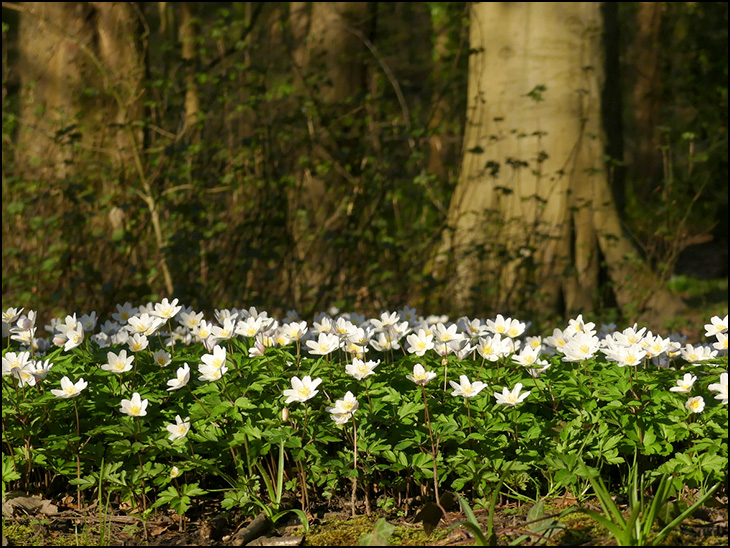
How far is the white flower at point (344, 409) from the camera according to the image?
2.69 meters

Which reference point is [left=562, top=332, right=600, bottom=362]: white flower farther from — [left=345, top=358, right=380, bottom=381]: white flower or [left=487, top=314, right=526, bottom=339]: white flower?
[left=345, top=358, right=380, bottom=381]: white flower

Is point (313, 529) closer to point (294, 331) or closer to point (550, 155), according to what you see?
point (294, 331)

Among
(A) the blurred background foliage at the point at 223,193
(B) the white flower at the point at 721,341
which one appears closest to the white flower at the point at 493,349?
(B) the white flower at the point at 721,341

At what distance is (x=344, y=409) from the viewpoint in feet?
8.88

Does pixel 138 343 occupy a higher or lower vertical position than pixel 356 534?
higher

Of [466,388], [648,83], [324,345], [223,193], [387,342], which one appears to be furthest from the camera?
[648,83]

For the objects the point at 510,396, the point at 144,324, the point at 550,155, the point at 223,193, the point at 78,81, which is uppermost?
the point at 78,81

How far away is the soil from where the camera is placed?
2551mm

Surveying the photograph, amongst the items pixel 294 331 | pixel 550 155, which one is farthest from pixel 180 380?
pixel 550 155

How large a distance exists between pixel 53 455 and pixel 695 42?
12331 millimetres

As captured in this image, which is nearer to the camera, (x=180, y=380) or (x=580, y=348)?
(x=180, y=380)

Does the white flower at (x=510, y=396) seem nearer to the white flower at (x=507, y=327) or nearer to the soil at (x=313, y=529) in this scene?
the soil at (x=313, y=529)

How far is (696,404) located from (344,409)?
1.19 metres

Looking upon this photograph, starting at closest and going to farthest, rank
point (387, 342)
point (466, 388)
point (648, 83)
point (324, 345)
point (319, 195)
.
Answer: point (466, 388) → point (324, 345) → point (387, 342) → point (319, 195) → point (648, 83)
